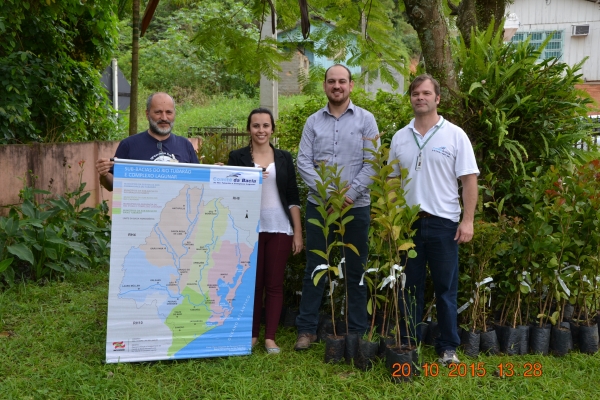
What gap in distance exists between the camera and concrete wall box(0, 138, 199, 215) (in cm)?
629

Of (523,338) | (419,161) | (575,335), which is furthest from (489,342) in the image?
(419,161)

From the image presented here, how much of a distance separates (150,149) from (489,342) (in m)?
2.83

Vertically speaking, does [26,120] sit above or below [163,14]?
below

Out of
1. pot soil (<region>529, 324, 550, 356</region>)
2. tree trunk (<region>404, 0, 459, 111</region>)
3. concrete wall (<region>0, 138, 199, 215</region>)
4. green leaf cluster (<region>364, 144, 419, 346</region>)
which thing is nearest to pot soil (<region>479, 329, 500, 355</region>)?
pot soil (<region>529, 324, 550, 356</region>)

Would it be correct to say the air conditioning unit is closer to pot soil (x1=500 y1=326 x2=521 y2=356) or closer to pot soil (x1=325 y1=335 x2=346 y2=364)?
pot soil (x1=500 y1=326 x2=521 y2=356)

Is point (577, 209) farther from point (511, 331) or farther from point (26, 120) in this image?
point (26, 120)

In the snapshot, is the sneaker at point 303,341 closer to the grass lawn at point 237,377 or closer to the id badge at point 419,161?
the grass lawn at point 237,377

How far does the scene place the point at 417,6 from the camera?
17.0ft

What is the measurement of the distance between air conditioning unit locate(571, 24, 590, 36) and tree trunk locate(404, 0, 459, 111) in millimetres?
19016

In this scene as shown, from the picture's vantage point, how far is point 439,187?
3.91m

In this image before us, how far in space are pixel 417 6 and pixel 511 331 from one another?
9.40 feet

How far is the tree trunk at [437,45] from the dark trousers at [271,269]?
2115mm

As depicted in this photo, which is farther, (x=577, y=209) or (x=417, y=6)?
(x=417, y=6)

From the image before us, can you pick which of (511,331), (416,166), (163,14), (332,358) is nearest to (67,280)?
(332,358)
